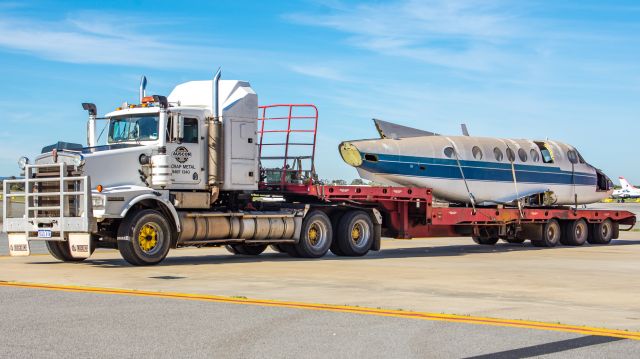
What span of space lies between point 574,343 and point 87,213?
39.4ft

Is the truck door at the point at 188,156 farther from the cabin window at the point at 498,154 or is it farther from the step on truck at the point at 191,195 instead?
the cabin window at the point at 498,154

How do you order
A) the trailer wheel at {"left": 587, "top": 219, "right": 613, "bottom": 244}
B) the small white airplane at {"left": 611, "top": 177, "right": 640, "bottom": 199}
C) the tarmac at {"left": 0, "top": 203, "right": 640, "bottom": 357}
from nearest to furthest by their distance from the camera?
1. the tarmac at {"left": 0, "top": 203, "right": 640, "bottom": 357}
2. the trailer wheel at {"left": 587, "top": 219, "right": 613, "bottom": 244}
3. the small white airplane at {"left": 611, "top": 177, "right": 640, "bottom": 199}

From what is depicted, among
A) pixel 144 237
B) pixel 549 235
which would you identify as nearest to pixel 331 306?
pixel 144 237

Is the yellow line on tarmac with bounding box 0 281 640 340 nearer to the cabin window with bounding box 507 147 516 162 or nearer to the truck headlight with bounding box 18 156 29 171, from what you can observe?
the truck headlight with bounding box 18 156 29 171

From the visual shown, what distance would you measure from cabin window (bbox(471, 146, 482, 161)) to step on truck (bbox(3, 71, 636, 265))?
314 centimetres

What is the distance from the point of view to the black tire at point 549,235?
98.0ft

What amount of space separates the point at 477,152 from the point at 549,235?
170 inches

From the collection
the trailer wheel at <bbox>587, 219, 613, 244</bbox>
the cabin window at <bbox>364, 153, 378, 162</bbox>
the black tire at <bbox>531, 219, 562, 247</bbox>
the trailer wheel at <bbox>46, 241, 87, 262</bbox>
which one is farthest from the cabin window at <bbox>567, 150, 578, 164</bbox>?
the trailer wheel at <bbox>46, 241, 87, 262</bbox>

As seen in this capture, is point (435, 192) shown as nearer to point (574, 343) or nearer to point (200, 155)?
point (200, 155)

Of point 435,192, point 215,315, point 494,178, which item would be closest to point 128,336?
point 215,315

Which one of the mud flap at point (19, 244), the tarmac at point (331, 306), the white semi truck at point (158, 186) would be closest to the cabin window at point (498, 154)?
the tarmac at point (331, 306)

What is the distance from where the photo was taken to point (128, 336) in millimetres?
9031

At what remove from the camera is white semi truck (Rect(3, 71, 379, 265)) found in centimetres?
1866

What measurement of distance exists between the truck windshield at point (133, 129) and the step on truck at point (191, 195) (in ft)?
0.08
